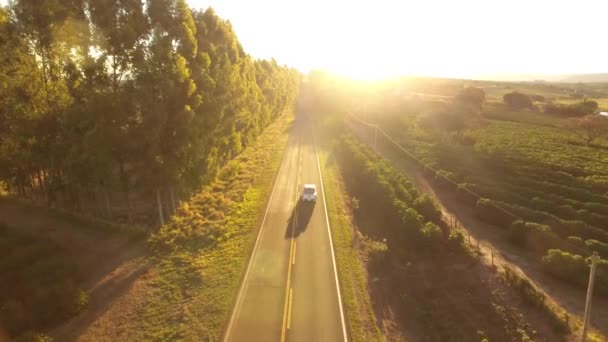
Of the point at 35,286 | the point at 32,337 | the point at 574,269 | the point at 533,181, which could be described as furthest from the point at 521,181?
the point at 35,286

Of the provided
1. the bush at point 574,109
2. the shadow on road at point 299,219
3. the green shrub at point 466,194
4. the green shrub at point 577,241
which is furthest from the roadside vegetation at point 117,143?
the bush at point 574,109

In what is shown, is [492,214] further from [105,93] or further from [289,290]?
[105,93]

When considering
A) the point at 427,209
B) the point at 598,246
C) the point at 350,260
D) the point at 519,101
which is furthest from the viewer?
the point at 519,101

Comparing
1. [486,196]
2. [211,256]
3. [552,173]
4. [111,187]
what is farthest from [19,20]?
[552,173]

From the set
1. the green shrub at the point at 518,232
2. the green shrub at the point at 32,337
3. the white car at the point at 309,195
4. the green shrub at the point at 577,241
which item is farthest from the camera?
the white car at the point at 309,195

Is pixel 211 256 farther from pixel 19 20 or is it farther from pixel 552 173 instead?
pixel 552 173

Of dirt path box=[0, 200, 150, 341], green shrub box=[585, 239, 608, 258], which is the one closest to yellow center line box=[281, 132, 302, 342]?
dirt path box=[0, 200, 150, 341]

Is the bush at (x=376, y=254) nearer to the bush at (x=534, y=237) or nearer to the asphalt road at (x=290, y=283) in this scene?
the asphalt road at (x=290, y=283)

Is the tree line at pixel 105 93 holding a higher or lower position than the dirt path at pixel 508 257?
higher
